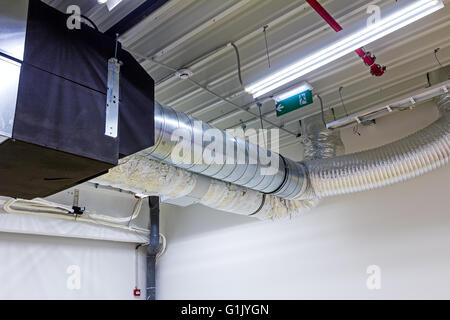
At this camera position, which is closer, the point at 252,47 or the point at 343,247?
the point at 252,47

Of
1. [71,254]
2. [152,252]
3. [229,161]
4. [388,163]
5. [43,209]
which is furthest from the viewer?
[152,252]

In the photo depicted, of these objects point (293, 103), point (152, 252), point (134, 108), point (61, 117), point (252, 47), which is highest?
point (252, 47)

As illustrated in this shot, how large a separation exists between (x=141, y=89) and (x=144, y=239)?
11.5 ft

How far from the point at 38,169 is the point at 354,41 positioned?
5.33ft

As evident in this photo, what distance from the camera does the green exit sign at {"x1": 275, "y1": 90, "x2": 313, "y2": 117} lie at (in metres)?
2.98

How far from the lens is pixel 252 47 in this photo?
2.70 metres

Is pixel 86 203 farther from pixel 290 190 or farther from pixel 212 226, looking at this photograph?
pixel 290 190

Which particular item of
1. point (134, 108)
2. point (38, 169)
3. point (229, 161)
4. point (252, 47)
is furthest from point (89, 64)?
point (252, 47)

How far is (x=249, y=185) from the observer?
9.80 ft

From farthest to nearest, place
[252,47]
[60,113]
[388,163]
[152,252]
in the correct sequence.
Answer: [152,252]
[388,163]
[252,47]
[60,113]

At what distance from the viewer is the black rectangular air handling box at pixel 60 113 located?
1.28 metres

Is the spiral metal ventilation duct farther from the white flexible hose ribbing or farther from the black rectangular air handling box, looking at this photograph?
the black rectangular air handling box

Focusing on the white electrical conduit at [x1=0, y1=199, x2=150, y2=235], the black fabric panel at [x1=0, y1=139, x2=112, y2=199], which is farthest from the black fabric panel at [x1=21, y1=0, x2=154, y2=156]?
the white electrical conduit at [x1=0, y1=199, x2=150, y2=235]

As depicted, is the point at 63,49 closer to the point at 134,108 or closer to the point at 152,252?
the point at 134,108
